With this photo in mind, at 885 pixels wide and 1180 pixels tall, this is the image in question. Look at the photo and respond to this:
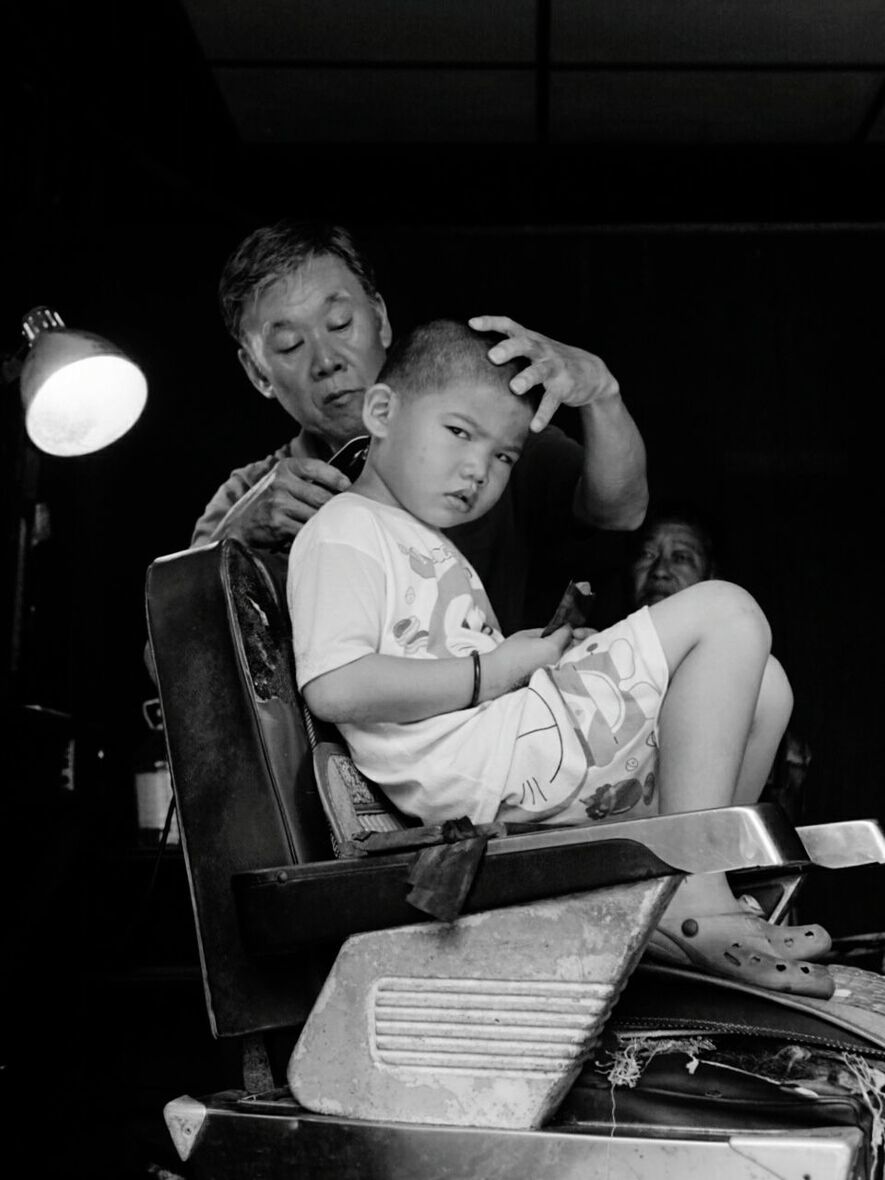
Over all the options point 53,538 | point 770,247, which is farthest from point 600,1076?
point 770,247

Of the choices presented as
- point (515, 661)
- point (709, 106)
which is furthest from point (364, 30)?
point (515, 661)

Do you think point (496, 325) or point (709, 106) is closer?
point (496, 325)

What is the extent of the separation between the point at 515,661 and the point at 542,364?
38 centimetres

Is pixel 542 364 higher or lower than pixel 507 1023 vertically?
higher

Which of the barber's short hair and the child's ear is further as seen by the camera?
the barber's short hair

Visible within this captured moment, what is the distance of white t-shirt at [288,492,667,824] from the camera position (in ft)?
4.99

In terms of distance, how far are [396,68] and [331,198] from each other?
0.69 metres

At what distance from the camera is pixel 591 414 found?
74.2 inches

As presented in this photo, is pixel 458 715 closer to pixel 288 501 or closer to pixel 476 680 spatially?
pixel 476 680

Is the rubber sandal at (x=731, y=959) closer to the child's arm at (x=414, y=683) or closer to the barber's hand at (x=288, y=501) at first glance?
the child's arm at (x=414, y=683)

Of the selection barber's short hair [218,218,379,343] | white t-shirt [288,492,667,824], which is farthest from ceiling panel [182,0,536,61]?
white t-shirt [288,492,667,824]

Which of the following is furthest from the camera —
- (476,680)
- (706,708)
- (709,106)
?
(709,106)

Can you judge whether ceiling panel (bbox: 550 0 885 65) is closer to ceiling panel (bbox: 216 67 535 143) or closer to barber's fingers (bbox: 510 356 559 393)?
ceiling panel (bbox: 216 67 535 143)

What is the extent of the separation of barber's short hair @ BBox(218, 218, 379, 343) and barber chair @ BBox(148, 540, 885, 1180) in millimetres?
1347
